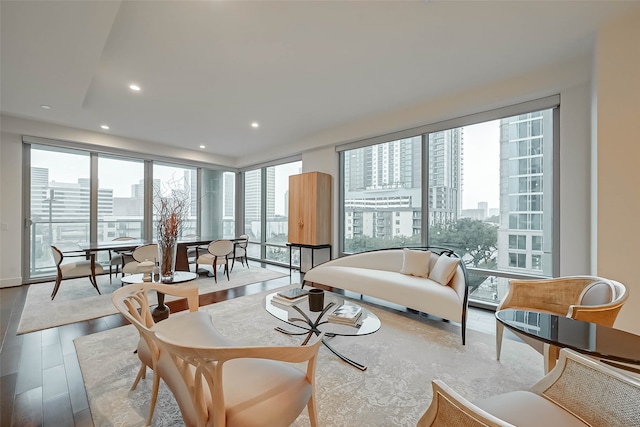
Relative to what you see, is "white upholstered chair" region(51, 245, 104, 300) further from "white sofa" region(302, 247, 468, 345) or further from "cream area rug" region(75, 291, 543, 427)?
"white sofa" region(302, 247, 468, 345)

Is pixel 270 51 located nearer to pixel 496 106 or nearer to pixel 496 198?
pixel 496 106

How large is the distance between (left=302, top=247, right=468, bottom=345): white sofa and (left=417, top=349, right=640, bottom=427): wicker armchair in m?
1.50

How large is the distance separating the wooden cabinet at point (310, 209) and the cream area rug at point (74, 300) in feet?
3.10

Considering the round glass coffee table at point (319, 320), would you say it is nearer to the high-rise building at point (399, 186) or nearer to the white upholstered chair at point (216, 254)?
the high-rise building at point (399, 186)

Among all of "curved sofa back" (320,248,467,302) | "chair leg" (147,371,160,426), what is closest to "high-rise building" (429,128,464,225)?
"curved sofa back" (320,248,467,302)

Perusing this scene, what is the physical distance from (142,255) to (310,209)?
2.83 meters

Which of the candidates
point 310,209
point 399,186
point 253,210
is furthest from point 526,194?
point 253,210

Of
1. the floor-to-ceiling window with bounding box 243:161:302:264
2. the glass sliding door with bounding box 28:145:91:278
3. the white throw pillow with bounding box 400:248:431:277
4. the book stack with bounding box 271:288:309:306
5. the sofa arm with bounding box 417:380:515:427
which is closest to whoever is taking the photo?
the sofa arm with bounding box 417:380:515:427

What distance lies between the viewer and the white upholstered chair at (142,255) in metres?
3.88

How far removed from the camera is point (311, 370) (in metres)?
1.30

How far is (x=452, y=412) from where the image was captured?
828 mm

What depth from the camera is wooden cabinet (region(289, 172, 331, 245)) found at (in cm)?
521

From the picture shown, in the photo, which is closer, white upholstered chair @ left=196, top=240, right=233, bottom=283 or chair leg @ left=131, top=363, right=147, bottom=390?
chair leg @ left=131, top=363, right=147, bottom=390

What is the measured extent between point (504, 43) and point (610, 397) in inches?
112
